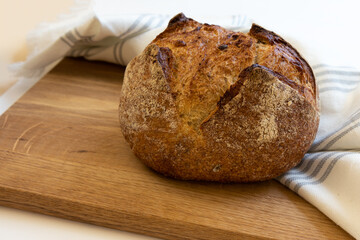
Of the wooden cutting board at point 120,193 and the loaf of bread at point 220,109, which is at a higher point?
the loaf of bread at point 220,109

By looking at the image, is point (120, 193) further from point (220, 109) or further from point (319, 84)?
point (319, 84)

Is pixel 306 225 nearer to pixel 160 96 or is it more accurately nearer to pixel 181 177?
pixel 181 177

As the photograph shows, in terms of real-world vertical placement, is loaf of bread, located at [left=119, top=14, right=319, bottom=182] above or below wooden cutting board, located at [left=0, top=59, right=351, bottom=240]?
above

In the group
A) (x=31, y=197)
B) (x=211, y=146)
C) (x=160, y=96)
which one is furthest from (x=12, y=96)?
(x=211, y=146)

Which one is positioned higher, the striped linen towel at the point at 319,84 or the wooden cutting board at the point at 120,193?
the striped linen towel at the point at 319,84
